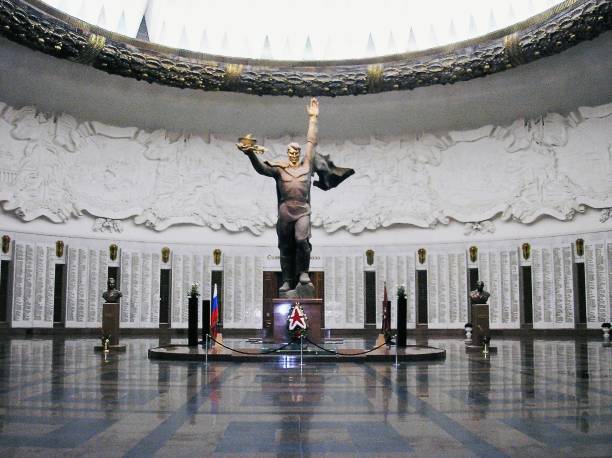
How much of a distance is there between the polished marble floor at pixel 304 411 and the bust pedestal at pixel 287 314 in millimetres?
2724

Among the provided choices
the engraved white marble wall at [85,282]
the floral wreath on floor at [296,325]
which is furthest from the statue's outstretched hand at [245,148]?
the engraved white marble wall at [85,282]

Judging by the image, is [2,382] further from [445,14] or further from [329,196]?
[445,14]

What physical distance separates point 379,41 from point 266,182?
5741 millimetres

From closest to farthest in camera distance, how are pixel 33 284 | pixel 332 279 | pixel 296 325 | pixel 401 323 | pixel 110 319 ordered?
pixel 296 325 → pixel 401 323 → pixel 110 319 → pixel 33 284 → pixel 332 279

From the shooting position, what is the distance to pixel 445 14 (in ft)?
68.4

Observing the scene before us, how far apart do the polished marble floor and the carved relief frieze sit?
11.6 meters

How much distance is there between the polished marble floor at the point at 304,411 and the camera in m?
3.65

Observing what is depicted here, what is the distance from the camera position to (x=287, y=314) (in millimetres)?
11047

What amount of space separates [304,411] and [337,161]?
57.9ft

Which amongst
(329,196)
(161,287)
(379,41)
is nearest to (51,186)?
(161,287)

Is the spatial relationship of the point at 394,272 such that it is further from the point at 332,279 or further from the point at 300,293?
the point at 300,293

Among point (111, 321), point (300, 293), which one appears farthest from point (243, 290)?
point (300, 293)

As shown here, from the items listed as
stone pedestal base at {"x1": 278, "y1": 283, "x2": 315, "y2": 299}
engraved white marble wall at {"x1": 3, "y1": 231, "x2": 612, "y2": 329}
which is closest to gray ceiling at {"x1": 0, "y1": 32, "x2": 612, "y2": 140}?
engraved white marble wall at {"x1": 3, "y1": 231, "x2": 612, "y2": 329}

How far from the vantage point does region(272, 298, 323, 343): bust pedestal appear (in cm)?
1107
